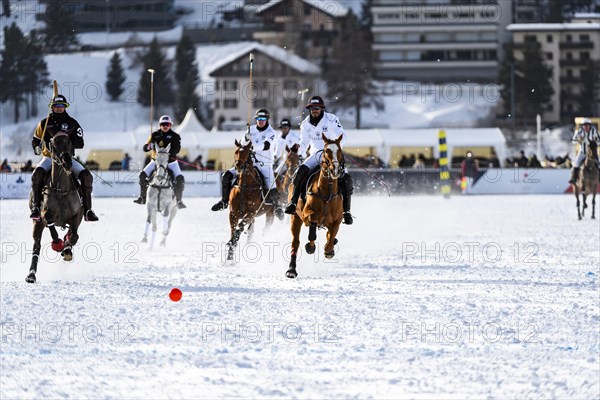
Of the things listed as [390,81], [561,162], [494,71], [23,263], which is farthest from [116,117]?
[23,263]

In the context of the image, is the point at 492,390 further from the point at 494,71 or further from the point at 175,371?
the point at 494,71

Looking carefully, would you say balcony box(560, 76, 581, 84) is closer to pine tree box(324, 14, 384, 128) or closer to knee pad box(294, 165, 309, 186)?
pine tree box(324, 14, 384, 128)

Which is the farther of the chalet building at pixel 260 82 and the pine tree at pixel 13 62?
the chalet building at pixel 260 82

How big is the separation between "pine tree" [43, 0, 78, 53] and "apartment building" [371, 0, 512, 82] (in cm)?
3646

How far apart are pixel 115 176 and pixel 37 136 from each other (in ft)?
96.0

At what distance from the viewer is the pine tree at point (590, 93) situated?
337 feet

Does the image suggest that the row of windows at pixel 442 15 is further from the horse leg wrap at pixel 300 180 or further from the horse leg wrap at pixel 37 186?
the horse leg wrap at pixel 37 186

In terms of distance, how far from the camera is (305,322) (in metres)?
9.96

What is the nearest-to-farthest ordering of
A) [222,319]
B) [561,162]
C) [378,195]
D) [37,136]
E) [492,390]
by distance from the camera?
[492,390] < [222,319] < [37,136] < [378,195] < [561,162]

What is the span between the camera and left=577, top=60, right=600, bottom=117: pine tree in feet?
337

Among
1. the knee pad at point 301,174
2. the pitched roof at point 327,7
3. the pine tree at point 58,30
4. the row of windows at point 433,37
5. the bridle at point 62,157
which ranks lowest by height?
the knee pad at point 301,174

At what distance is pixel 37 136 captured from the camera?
1371 cm

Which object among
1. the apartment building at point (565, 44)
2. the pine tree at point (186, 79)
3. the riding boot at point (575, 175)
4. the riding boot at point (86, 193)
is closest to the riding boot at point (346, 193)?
the riding boot at point (86, 193)

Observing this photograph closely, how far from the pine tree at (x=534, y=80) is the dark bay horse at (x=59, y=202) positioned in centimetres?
8751
